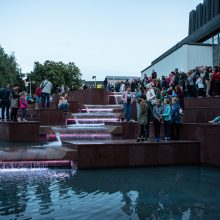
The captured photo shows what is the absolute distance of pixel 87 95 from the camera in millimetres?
30266

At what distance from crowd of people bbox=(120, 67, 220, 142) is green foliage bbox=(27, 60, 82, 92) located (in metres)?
53.4

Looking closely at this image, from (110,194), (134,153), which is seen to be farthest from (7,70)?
(110,194)

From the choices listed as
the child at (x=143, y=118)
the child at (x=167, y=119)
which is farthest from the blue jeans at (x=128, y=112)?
the child at (x=143, y=118)

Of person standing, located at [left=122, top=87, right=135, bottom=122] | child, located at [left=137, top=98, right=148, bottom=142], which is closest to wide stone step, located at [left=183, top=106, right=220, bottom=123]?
person standing, located at [left=122, top=87, right=135, bottom=122]

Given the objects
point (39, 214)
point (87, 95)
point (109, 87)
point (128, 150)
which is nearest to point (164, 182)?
point (128, 150)

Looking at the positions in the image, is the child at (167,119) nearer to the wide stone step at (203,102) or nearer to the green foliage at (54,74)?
the wide stone step at (203,102)

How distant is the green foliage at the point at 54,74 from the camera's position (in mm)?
74625

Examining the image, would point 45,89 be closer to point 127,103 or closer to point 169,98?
point 127,103

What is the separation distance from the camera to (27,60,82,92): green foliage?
74.6 m

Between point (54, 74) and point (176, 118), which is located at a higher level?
point (54, 74)

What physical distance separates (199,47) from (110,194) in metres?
22.4

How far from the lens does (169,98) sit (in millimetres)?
16078

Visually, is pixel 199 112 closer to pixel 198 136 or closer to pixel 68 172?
pixel 198 136

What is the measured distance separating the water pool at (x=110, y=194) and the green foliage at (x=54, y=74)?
6204cm
